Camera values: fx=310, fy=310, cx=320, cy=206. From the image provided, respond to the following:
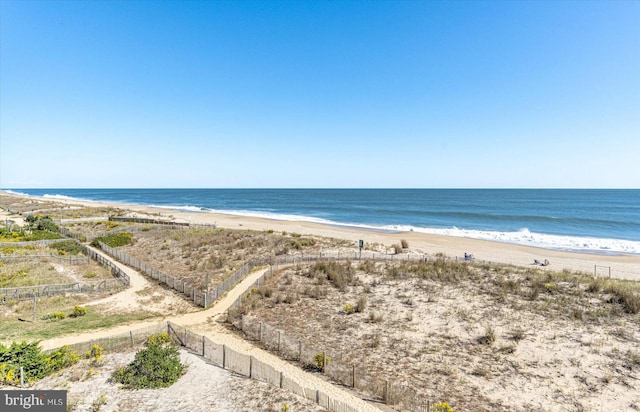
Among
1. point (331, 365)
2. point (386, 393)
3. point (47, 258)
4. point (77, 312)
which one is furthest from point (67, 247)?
point (386, 393)

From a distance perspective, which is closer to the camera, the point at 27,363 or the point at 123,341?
the point at 27,363

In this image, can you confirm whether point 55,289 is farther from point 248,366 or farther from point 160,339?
point 248,366

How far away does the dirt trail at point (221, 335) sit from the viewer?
12509mm

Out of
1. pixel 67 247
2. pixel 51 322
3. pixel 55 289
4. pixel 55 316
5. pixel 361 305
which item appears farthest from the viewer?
pixel 67 247

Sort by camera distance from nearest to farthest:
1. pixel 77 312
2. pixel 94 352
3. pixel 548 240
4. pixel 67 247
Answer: pixel 94 352, pixel 77 312, pixel 67 247, pixel 548 240

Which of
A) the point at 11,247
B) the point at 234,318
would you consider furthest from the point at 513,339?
the point at 11,247

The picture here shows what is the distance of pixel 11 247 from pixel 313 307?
40902 millimetres

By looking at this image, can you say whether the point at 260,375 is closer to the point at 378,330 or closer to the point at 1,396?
the point at 378,330

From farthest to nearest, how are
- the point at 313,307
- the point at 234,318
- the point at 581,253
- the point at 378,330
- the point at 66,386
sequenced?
the point at 581,253
the point at 313,307
the point at 234,318
the point at 378,330
the point at 66,386

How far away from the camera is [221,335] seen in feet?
58.1

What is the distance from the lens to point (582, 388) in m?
12.5

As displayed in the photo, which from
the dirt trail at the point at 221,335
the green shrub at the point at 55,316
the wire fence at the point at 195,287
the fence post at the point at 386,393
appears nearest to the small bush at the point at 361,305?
the dirt trail at the point at 221,335

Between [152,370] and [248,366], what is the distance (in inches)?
156

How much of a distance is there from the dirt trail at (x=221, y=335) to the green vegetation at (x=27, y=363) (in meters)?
2.52
